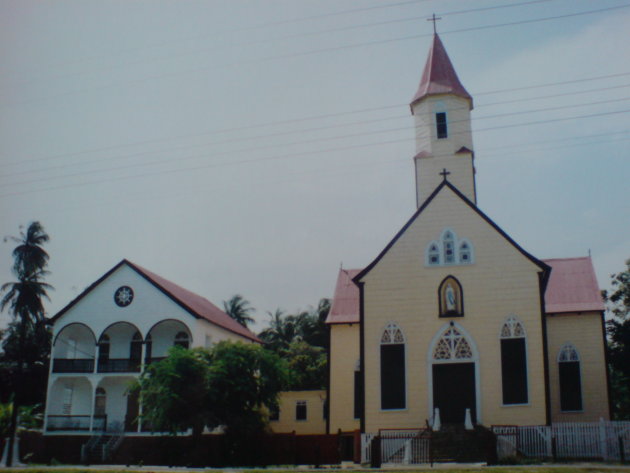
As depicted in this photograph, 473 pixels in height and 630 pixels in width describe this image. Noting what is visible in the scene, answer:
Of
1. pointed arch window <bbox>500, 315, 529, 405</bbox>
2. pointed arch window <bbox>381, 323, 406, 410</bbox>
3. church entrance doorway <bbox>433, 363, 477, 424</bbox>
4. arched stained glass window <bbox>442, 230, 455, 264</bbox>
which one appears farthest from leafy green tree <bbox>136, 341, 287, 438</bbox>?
pointed arch window <bbox>500, 315, 529, 405</bbox>

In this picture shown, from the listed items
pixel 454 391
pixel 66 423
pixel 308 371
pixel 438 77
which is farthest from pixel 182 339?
pixel 438 77

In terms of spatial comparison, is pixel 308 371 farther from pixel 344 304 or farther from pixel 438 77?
pixel 438 77

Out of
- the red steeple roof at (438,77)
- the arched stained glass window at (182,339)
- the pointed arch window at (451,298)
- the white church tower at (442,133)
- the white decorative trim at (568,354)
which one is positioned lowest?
the white decorative trim at (568,354)

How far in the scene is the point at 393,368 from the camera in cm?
2994

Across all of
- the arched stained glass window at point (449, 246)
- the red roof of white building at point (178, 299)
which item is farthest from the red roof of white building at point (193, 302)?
the arched stained glass window at point (449, 246)

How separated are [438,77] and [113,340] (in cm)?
2538

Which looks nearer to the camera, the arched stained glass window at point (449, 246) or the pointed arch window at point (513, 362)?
the pointed arch window at point (513, 362)

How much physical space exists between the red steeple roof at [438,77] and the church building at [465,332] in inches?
154

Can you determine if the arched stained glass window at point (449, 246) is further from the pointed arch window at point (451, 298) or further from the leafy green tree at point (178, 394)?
the leafy green tree at point (178, 394)

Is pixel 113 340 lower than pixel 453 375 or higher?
higher

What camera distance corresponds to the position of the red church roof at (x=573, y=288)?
34347 millimetres

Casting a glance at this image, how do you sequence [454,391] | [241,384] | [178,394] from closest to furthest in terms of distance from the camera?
Answer: [454,391] < [178,394] < [241,384]

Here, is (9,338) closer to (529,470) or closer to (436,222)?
(436,222)

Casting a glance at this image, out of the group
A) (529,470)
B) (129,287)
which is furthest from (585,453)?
(129,287)
